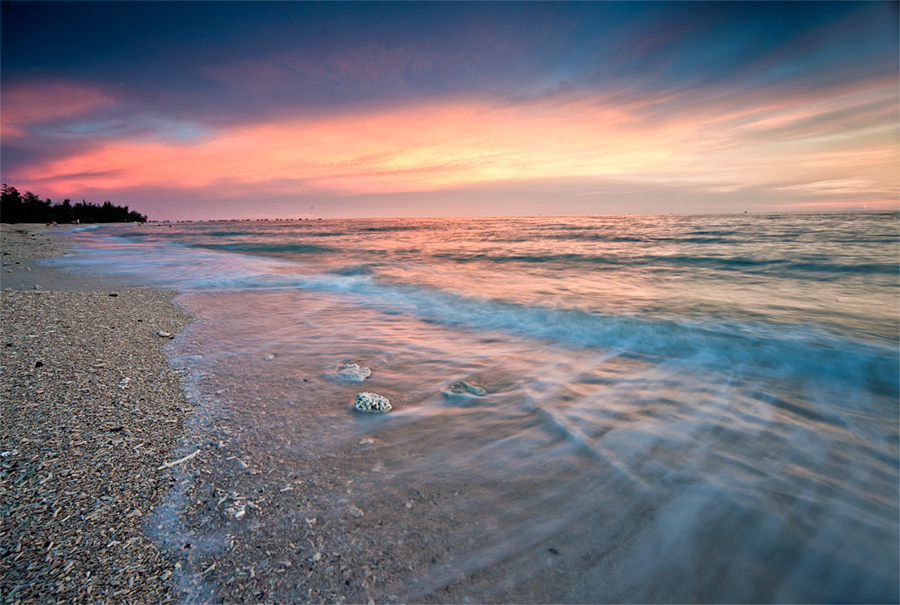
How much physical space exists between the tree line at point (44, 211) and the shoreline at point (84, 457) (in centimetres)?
7075

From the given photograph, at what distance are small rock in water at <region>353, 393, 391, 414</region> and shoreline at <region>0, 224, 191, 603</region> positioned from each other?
1.38 metres

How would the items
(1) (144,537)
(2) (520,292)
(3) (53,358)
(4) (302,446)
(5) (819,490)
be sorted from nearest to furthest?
1. (1) (144,537)
2. (5) (819,490)
3. (4) (302,446)
4. (3) (53,358)
5. (2) (520,292)

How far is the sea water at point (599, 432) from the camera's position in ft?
6.53

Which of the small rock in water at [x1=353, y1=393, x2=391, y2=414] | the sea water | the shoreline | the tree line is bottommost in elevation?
the sea water

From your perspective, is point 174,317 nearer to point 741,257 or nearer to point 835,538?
point 835,538

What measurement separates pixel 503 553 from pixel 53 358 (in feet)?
16.7

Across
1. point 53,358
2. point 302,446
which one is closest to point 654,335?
point 302,446

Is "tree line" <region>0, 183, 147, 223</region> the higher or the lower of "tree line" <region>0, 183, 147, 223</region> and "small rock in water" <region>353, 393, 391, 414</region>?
the higher

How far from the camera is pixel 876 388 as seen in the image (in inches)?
167

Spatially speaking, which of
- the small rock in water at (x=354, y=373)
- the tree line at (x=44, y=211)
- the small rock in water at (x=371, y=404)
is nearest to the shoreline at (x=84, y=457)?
the small rock in water at (x=371, y=404)

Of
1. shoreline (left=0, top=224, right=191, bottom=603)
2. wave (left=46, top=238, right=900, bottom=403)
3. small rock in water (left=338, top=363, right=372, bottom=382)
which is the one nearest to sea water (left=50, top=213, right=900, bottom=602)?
wave (left=46, top=238, right=900, bottom=403)

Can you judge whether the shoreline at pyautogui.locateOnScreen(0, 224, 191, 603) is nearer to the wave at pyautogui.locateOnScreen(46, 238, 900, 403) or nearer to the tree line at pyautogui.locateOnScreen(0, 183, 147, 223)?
the wave at pyautogui.locateOnScreen(46, 238, 900, 403)

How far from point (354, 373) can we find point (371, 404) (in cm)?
86

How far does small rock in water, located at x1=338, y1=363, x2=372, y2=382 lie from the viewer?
163 inches
